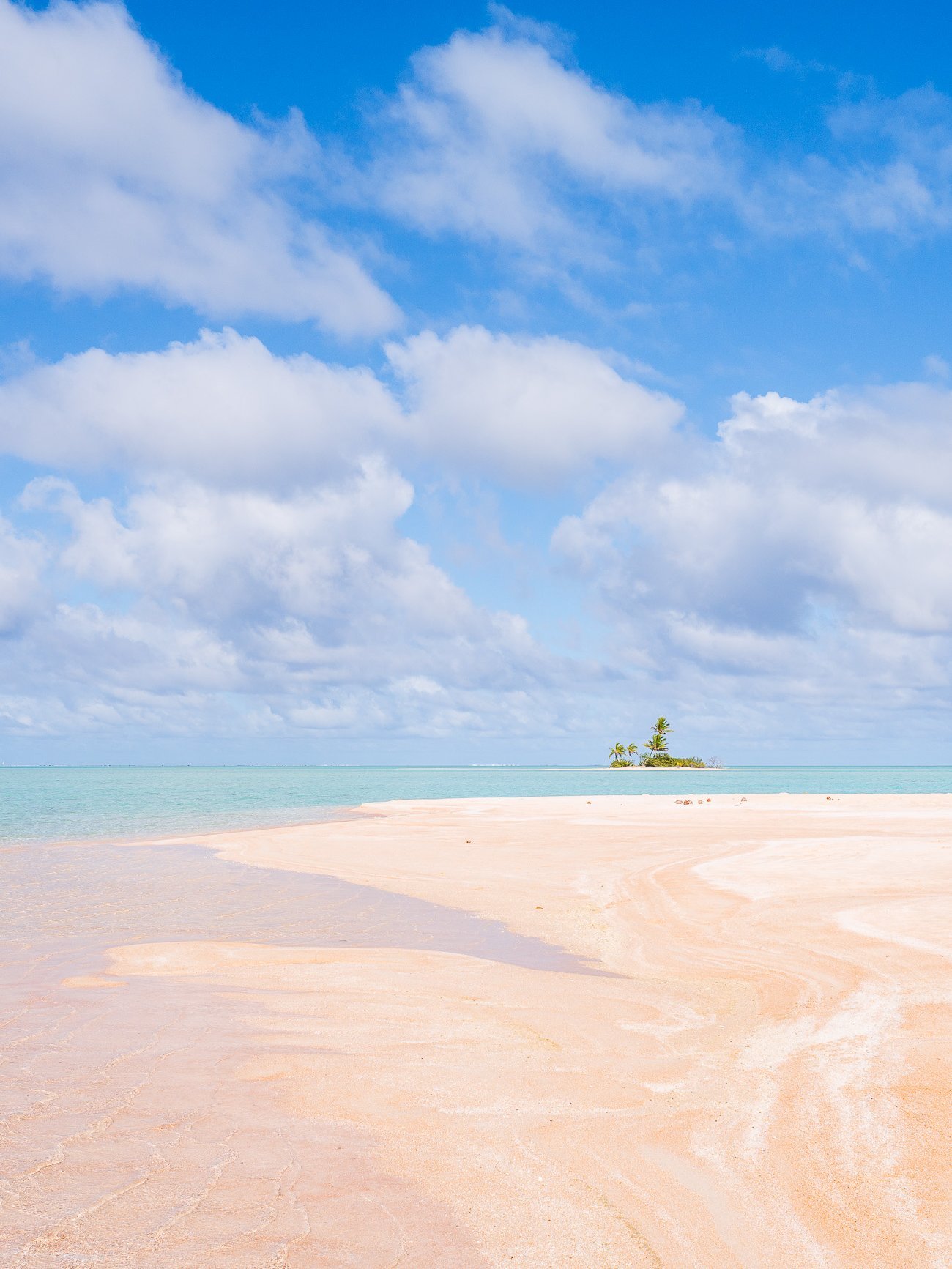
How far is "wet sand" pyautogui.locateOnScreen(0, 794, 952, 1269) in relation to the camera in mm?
5793

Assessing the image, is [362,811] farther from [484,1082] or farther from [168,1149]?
[168,1149]

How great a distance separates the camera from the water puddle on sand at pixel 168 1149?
5582 millimetres

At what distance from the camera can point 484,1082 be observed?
28.1 ft

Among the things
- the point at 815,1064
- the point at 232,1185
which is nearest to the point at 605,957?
the point at 815,1064

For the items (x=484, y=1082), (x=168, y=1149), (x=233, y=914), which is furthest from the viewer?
(x=233, y=914)

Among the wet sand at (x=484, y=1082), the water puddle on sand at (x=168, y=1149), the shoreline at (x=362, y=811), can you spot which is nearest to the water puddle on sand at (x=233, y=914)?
the wet sand at (x=484, y=1082)

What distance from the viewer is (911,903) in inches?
683

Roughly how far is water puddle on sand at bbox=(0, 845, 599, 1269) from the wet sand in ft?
0.08

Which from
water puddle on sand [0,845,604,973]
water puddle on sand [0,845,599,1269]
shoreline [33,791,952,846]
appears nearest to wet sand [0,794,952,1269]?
water puddle on sand [0,845,599,1269]

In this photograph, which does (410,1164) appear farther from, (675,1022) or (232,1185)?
(675,1022)

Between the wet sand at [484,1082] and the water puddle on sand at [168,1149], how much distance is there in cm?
3

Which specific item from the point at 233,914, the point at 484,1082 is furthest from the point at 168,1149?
the point at 233,914

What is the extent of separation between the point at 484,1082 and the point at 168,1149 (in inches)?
114

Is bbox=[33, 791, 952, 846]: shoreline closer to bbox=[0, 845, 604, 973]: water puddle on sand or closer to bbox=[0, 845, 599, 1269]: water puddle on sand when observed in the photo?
bbox=[0, 845, 604, 973]: water puddle on sand
